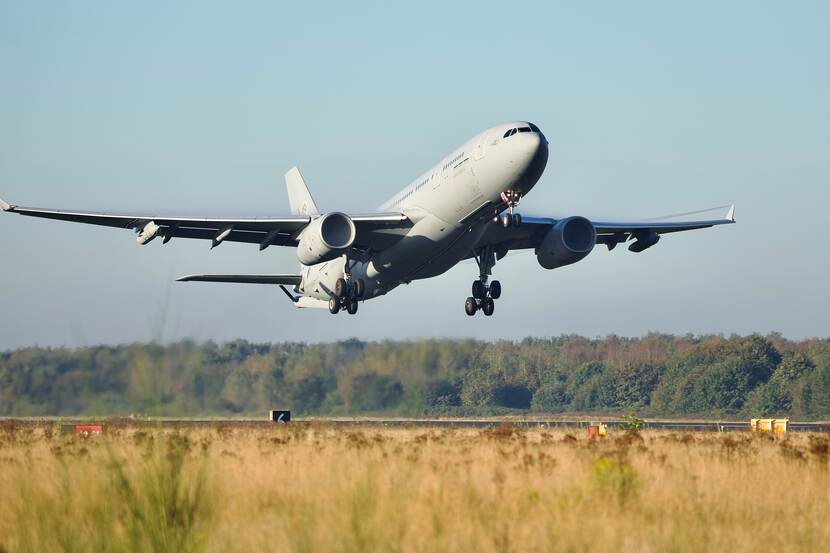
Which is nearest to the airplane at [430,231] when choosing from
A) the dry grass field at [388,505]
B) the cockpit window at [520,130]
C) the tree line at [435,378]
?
the cockpit window at [520,130]

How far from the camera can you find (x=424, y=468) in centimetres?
1827

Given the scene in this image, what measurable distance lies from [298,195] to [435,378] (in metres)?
34.8

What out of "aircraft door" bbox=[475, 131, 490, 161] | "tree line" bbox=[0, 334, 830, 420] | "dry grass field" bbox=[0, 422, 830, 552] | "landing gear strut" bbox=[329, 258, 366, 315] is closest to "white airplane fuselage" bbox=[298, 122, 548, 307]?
"aircraft door" bbox=[475, 131, 490, 161]

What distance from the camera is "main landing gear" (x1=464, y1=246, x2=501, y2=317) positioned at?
42.8 meters

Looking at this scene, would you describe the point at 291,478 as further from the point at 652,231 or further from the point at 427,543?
the point at 652,231

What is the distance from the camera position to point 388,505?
43.2 feet

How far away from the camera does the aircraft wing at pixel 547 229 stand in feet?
A: 137

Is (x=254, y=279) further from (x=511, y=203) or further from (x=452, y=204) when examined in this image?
(x=511, y=203)

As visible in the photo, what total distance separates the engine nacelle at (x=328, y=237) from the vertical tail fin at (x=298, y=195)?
1295 centimetres

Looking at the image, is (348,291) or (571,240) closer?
(348,291)

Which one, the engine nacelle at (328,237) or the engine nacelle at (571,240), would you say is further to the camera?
the engine nacelle at (571,240)

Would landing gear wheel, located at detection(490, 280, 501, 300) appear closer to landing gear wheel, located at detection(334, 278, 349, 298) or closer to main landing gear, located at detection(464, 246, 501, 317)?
main landing gear, located at detection(464, 246, 501, 317)

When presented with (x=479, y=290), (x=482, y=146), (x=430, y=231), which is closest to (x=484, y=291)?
(x=479, y=290)

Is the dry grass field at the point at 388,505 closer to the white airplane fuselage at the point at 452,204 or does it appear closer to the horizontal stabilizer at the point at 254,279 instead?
the white airplane fuselage at the point at 452,204
